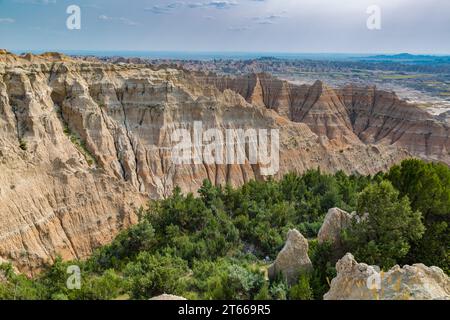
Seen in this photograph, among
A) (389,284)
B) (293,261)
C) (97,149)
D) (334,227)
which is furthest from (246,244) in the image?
(97,149)

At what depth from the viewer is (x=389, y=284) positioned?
36.2 ft

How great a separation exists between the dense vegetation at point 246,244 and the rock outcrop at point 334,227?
0.50 meters

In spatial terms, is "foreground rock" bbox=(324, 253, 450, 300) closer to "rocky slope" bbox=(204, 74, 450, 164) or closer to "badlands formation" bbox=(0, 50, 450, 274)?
"badlands formation" bbox=(0, 50, 450, 274)

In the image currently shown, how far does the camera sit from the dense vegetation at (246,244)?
47.5ft

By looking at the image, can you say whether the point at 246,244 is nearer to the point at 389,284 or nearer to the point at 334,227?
the point at 334,227

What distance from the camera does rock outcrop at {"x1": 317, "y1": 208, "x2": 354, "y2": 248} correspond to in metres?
16.4

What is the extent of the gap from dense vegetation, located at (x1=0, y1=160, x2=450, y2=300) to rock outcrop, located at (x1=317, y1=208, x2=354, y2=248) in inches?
19.7

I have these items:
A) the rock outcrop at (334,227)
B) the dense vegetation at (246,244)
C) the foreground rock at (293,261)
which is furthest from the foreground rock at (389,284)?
the rock outcrop at (334,227)

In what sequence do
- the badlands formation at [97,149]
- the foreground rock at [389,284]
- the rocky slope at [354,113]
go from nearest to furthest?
the foreground rock at [389,284] < the badlands formation at [97,149] < the rocky slope at [354,113]

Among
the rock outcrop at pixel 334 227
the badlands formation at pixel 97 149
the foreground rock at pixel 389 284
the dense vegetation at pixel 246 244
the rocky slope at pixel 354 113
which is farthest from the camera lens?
the rocky slope at pixel 354 113

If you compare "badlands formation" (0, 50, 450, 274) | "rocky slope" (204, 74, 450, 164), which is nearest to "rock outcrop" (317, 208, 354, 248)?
"badlands formation" (0, 50, 450, 274)

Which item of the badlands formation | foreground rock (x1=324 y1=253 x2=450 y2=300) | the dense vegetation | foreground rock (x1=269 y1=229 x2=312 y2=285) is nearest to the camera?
foreground rock (x1=324 y1=253 x2=450 y2=300)

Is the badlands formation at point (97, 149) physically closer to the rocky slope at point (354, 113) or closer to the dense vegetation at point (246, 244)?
the dense vegetation at point (246, 244)

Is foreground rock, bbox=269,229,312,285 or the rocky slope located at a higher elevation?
the rocky slope
